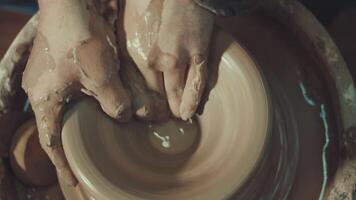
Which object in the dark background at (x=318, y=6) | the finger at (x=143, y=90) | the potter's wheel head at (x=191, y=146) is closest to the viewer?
the potter's wheel head at (x=191, y=146)

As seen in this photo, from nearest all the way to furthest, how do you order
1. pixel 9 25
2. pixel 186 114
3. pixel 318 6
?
pixel 186 114
pixel 318 6
pixel 9 25

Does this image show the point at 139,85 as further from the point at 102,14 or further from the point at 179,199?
the point at 179,199

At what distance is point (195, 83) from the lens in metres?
1.25

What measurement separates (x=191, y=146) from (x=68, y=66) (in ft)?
1.19

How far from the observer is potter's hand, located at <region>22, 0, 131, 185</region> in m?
1.21

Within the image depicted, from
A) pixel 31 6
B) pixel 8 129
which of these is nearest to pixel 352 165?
pixel 8 129

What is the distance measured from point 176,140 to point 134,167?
0.15m

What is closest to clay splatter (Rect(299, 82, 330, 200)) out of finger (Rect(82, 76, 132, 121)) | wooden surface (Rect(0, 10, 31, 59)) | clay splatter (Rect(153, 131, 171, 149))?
clay splatter (Rect(153, 131, 171, 149))

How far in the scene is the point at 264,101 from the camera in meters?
1.25

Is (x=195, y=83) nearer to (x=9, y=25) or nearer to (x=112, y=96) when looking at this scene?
(x=112, y=96)

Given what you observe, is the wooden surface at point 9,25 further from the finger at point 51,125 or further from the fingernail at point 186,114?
the fingernail at point 186,114

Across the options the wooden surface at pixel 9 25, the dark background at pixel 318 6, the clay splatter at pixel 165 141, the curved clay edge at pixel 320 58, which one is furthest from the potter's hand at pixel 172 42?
the wooden surface at pixel 9 25

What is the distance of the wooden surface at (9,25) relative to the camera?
2.07m

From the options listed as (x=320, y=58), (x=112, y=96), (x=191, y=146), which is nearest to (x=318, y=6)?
(x=320, y=58)
